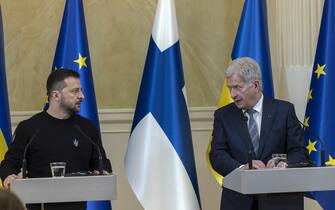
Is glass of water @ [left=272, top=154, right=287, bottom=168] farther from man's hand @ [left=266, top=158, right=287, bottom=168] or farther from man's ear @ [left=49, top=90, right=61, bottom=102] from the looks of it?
man's ear @ [left=49, top=90, right=61, bottom=102]

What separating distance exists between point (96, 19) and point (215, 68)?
1.18 m

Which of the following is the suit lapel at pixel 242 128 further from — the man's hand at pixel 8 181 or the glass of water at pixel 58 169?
the man's hand at pixel 8 181

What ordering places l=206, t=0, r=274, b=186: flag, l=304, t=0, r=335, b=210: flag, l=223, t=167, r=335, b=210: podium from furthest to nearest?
l=206, t=0, r=274, b=186: flag, l=304, t=0, r=335, b=210: flag, l=223, t=167, r=335, b=210: podium

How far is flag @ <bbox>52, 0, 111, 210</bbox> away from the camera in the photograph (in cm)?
481

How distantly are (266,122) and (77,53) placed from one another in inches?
69.4

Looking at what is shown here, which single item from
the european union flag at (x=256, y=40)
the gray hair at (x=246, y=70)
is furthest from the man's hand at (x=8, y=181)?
the european union flag at (x=256, y=40)

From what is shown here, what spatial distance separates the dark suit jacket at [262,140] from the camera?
3.68 metres

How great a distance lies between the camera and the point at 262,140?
369 cm

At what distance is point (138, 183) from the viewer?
464cm

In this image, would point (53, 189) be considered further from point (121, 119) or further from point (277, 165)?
point (121, 119)

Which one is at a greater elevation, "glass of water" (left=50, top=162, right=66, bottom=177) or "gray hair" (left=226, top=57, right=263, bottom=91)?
"gray hair" (left=226, top=57, right=263, bottom=91)

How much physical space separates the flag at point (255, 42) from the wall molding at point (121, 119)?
2.58 ft

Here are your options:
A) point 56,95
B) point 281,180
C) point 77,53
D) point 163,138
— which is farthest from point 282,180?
point 77,53

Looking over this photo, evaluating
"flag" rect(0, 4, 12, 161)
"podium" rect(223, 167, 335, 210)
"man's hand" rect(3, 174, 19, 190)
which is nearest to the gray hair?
"podium" rect(223, 167, 335, 210)
